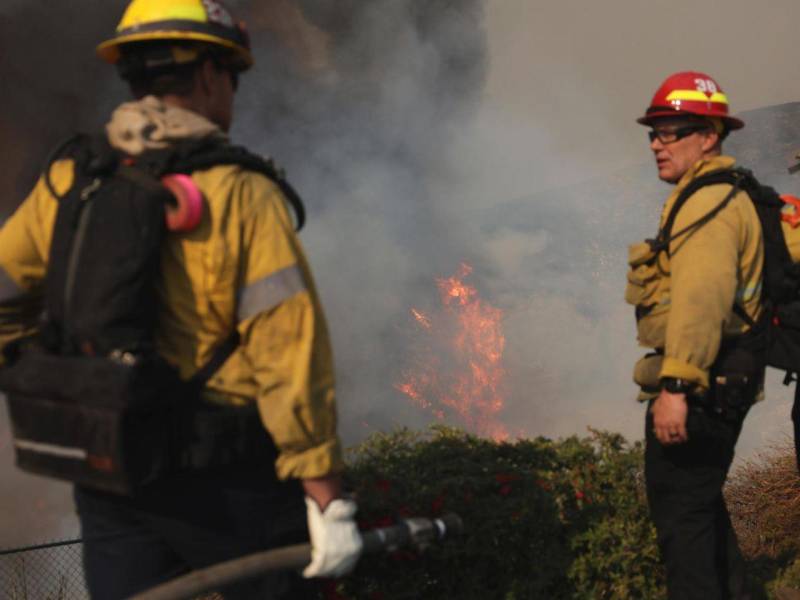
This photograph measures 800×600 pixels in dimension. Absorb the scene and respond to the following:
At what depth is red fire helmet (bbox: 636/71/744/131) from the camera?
138 inches

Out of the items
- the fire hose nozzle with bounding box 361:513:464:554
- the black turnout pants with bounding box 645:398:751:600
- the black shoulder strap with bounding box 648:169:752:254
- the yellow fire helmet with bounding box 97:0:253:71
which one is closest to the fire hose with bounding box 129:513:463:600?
the fire hose nozzle with bounding box 361:513:464:554

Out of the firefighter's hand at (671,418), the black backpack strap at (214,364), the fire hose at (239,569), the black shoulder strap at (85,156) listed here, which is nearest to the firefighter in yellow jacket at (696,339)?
the firefighter's hand at (671,418)

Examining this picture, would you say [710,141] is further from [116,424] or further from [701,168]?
[116,424]

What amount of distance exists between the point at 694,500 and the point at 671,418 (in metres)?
0.38

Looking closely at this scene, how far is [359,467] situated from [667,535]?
1.17 meters

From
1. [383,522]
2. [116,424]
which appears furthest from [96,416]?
[383,522]

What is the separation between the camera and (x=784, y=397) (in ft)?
41.7

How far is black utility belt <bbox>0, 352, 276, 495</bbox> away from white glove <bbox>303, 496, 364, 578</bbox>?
0.21m

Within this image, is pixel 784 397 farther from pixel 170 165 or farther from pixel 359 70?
pixel 170 165

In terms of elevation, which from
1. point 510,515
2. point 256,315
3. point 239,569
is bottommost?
point 510,515

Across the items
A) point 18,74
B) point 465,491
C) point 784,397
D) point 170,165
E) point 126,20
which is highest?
point 18,74

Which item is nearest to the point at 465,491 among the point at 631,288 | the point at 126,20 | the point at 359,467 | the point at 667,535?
the point at 359,467

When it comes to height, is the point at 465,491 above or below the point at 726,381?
below

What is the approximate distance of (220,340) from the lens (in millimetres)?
2066
